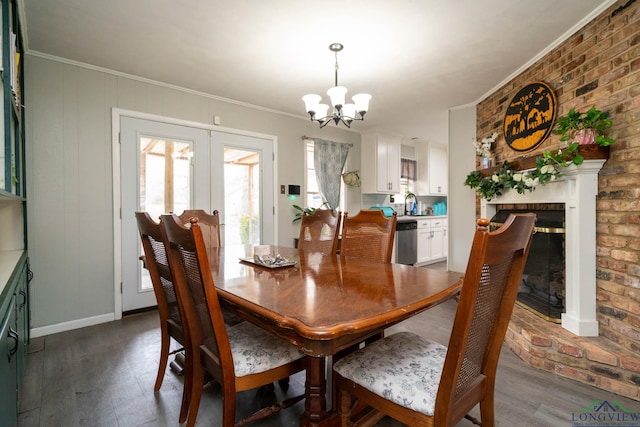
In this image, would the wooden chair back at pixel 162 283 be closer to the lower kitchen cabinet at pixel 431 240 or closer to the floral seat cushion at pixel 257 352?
the floral seat cushion at pixel 257 352

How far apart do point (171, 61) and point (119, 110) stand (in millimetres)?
776

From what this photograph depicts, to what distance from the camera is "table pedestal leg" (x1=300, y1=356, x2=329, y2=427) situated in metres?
1.23

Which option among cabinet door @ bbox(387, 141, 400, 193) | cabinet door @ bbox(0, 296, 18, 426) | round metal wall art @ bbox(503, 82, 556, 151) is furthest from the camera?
cabinet door @ bbox(387, 141, 400, 193)

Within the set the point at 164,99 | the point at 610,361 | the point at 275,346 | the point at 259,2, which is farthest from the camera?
the point at 164,99

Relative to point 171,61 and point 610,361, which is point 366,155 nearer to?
point 171,61

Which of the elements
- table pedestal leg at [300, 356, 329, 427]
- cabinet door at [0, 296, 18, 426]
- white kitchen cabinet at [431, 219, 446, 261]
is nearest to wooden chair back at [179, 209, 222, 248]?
cabinet door at [0, 296, 18, 426]

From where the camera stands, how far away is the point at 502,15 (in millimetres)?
2172

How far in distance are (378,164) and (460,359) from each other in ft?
14.9

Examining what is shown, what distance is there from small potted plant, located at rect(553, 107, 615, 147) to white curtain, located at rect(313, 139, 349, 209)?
3.01 m

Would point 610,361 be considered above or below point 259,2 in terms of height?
below

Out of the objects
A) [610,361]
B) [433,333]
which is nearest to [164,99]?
[433,333]

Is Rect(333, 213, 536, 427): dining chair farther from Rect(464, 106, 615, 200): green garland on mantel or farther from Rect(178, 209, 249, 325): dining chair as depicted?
Rect(178, 209, 249, 325): dining chair

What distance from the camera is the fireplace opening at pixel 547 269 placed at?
2473mm

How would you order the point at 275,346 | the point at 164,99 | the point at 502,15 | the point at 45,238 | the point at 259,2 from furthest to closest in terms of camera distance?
1. the point at 164,99
2. the point at 45,238
3. the point at 502,15
4. the point at 259,2
5. the point at 275,346
